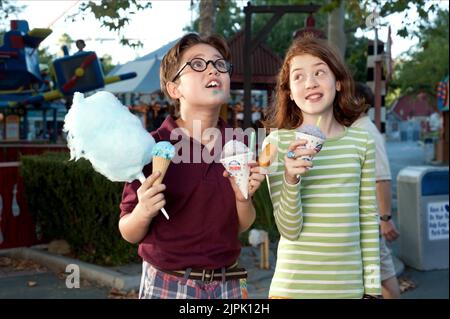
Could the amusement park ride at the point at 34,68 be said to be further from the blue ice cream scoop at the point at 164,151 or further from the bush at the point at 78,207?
the blue ice cream scoop at the point at 164,151

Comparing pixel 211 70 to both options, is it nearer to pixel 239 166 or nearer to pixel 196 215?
pixel 239 166

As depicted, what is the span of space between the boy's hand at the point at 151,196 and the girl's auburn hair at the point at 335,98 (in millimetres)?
760

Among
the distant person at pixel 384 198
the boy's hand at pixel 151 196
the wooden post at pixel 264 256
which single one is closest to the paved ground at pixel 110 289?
the wooden post at pixel 264 256

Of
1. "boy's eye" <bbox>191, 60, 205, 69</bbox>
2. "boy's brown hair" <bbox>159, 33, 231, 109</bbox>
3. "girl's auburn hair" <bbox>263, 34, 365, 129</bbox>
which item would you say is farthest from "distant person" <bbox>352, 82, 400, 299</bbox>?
"boy's eye" <bbox>191, 60, 205, 69</bbox>

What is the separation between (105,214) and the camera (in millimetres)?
5633

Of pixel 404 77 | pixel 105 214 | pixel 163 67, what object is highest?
pixel 404 77

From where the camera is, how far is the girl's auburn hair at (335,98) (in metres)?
2.26

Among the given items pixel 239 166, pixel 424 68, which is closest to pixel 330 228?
pixel 239 166

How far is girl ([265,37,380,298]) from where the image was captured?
213 centimetres

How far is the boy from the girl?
0.18 m

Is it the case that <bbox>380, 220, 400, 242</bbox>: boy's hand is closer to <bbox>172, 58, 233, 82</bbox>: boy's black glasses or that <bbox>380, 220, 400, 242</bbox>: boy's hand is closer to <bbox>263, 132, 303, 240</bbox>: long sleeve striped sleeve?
<bbox>263, 132, 303, 240</bbox>: long sleeve striped sleeve
